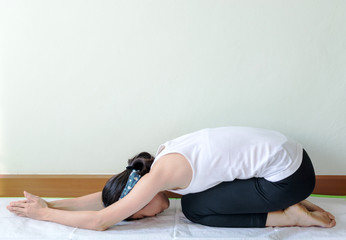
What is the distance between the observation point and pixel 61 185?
1.80m

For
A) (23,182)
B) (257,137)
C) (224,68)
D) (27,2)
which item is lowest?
(23,182)

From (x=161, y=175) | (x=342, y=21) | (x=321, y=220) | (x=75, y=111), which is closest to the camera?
(x=161, y=175)

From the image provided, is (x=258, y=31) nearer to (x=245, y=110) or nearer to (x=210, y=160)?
(x=245, y=110)

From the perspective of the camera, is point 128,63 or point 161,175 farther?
Result: point 128,63

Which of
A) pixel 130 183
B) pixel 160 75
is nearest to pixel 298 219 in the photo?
pixel 130 183

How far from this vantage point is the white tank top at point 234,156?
1.28 metres

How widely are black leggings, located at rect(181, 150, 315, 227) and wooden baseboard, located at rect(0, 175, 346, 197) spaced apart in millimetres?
449

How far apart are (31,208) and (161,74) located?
850mm

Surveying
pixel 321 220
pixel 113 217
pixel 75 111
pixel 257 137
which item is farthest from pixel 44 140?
pixel 321 220

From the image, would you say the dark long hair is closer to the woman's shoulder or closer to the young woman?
the young woman

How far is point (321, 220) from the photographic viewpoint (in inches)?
53.2

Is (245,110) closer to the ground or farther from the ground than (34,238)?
farther from the ground

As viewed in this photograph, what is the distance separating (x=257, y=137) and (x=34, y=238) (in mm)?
920

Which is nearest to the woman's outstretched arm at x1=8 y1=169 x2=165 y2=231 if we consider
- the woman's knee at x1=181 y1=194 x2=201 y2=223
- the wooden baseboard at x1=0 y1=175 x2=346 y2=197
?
the woman's knee at x1=181 y1=194 x2=201 y2=223
